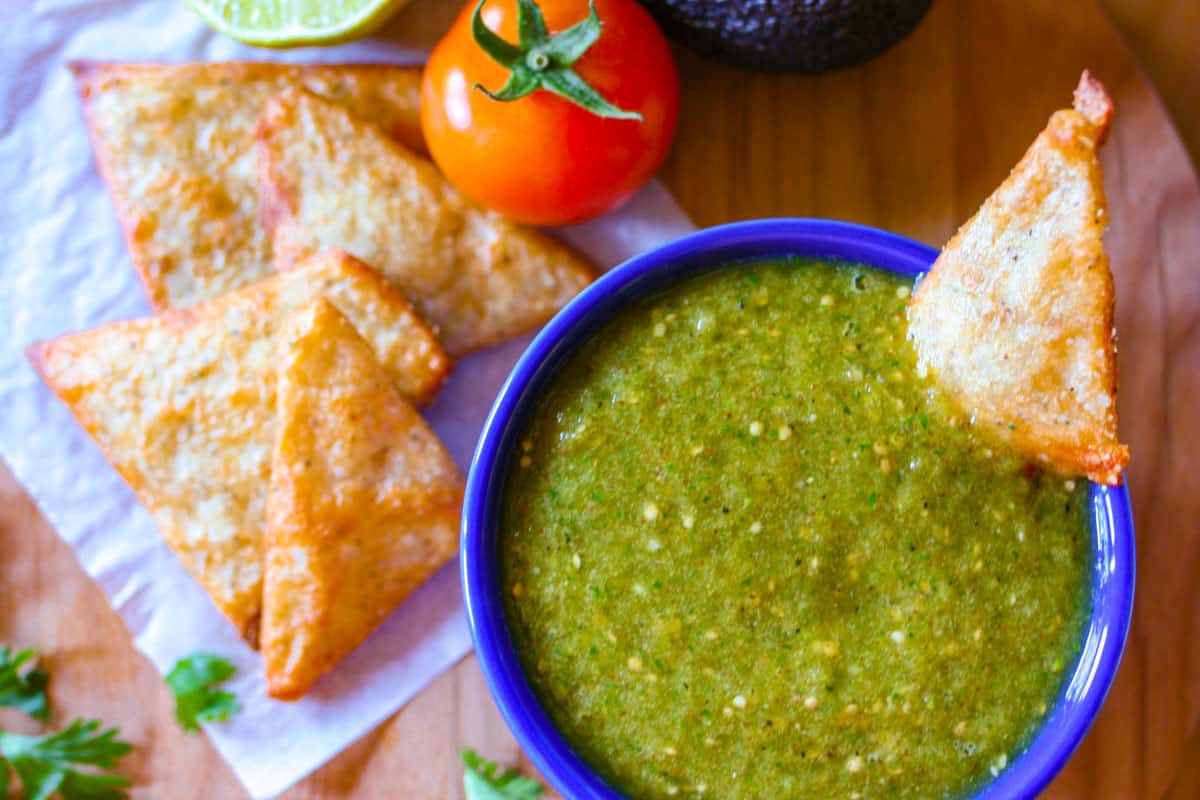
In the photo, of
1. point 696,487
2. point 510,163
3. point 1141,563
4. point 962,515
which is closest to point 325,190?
point 510,163

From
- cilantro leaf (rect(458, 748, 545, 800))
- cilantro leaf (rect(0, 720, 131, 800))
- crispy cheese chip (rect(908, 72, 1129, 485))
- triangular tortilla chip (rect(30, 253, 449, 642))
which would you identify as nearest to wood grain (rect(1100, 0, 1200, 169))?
crispy cheese chip (rect(908, 72, 1129, 485))

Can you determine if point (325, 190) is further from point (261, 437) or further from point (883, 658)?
point (883, 658)

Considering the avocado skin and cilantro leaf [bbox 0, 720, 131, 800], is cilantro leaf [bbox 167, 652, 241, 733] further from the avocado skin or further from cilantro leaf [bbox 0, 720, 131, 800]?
the avocado skin

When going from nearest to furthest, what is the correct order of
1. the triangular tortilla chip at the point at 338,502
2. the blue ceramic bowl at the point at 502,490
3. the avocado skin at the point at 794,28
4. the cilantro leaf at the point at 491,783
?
1. the blue ceramic bowl at the point at 502,490
2. the avocado skin at the point at 794,28
3. the triangular tortilla chip at the point at 338,502
4. the cilantro leaf at the point at 491,783

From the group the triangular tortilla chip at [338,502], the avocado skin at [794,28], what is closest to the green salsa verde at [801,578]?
the triangular tortilla chip at [338,502]

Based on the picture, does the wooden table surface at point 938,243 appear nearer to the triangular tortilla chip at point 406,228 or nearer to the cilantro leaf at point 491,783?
the cilantro leaf at point 491,783

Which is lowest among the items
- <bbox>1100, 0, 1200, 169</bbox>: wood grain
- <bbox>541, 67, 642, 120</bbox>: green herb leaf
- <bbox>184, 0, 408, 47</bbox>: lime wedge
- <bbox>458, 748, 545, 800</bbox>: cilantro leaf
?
<bbox>458, 748, 545, 800</bbox>: cilantro leaf
